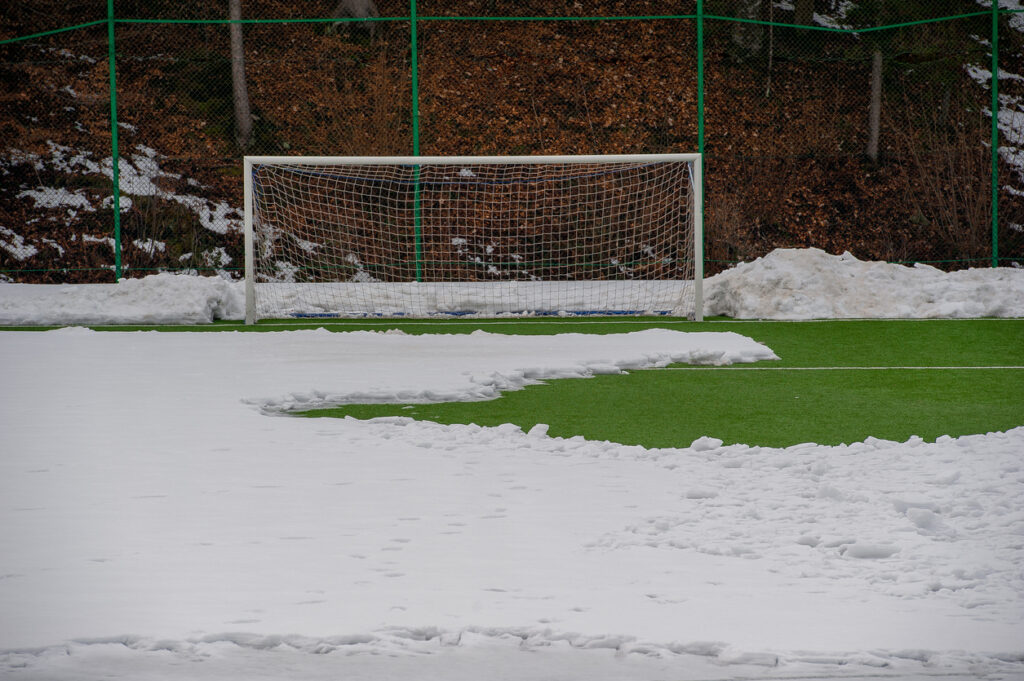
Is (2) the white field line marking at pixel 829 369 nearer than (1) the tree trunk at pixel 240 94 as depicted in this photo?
Yes

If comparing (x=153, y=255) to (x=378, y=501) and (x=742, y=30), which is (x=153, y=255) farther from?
(x=378, y=501)

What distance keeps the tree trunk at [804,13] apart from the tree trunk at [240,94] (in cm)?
631

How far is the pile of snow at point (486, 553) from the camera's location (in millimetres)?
2008

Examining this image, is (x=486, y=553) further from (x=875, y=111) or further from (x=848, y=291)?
(x=875, y=111)

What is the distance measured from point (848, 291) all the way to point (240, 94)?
6.54 m

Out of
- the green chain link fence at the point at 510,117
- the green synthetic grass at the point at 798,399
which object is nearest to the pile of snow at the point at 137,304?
the green chain link fence at the point at 510,117

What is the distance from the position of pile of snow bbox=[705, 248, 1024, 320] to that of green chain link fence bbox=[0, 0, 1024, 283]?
203 cm

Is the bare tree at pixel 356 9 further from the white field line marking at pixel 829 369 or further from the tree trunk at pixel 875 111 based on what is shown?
the white field line marking at pixel 829 369

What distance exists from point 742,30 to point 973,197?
311 centimetres

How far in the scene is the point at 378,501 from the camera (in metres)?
3.12

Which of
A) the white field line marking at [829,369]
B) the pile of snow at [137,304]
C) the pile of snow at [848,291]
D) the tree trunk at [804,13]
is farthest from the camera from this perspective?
the tree trunk at [804,13]

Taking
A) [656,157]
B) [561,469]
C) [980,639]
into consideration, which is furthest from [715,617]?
[656,157]

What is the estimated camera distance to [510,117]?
12.8 metres

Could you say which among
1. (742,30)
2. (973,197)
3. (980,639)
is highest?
(742,30)
